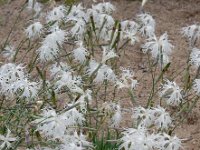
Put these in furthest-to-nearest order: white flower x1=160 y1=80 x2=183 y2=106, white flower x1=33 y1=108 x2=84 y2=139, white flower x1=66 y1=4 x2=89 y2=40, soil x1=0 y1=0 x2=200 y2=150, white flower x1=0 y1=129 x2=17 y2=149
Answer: soil x1=0 y1=0 x2=200 y2=150 → white flower x1=66 y1=4 x2=89 y2=40 → white flower x1=160 y1=80 x2=183 y2=106 → white flower x1=0 y1=129 x2=17 y2=149 → white flower x1=33 y1=108 x2=84 y2=139

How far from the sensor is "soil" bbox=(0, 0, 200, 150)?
3.63 m

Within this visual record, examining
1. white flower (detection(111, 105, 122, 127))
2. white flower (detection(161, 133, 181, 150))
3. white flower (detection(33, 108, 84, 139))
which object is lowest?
white flower (detection(161, 133, 181, 150))

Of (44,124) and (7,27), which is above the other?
(7,27)

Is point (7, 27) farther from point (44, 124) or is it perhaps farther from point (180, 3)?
point (44, 124)

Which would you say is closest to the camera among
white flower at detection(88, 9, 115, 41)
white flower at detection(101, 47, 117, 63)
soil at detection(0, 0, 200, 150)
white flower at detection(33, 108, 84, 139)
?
white flower at detection(33, 108, 84, 139)

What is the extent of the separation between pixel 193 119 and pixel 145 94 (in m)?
0.36

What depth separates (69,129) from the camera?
5.90ft

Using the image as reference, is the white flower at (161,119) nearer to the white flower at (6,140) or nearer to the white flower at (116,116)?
the white flower at (116,116)

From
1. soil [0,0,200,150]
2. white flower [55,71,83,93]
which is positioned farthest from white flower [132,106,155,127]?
soil [0,0,200,150]

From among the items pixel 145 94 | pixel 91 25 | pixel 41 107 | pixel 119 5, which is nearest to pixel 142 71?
pixel 145 94

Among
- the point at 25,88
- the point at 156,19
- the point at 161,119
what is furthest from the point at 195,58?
the point at 156,19

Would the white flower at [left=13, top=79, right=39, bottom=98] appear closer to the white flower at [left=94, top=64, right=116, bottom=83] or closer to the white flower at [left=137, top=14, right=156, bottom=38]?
the white flower at [left=94, top=64, right=116, bottom=83]

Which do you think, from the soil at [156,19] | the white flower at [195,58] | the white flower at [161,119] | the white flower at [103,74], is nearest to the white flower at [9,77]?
the white flower at [103,74]

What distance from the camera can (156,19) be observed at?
424 cm
